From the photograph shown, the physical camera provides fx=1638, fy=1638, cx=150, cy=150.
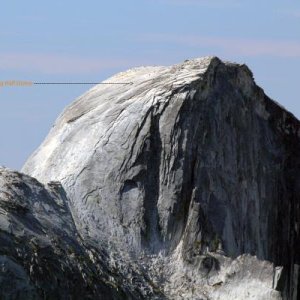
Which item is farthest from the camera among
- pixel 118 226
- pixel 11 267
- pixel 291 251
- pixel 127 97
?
pixel 291 251

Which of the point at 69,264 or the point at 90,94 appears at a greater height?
the point at 90,94

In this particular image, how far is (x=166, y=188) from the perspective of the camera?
1675cm

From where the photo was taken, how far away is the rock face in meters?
15.6

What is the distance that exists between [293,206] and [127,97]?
339 cm

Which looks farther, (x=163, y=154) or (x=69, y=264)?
(x=163, y=154)

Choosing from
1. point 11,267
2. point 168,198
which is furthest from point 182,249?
point 11,267

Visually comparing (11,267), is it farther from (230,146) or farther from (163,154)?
(230,146)

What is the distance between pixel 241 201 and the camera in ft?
59.4

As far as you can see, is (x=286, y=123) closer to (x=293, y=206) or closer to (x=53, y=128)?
(x=293, y=206)

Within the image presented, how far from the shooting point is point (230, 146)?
18172mm

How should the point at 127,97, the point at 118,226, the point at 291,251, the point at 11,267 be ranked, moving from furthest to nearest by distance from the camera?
the point at 291,251 < the point at 127,97 < the point at 118,226 < the point at 11,267

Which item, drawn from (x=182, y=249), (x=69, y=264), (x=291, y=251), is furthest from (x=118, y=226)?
(x=291, y=251)

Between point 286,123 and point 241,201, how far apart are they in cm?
203

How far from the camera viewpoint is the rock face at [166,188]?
15.6 metres
